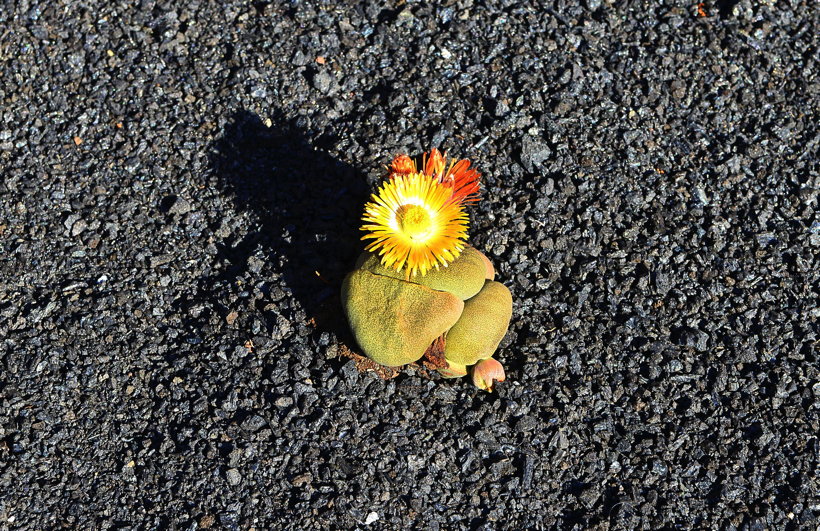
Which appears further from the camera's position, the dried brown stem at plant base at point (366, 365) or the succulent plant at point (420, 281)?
the dried brown stem at plant base at point (366, 365)

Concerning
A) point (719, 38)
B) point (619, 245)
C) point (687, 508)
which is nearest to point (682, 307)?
point (619, 245)

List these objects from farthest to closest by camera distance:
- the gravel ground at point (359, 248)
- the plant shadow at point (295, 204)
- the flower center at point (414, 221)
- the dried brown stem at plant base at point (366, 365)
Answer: the plant shadow at point (295, 204)
the dried brown stem at plant base at point (366, 365)
the gravel ground at point (359, 248)
the flower center at point (414, 221)

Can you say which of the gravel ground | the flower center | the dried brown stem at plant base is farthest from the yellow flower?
the gravel ground

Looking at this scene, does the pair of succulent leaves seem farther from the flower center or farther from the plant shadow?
the plant shadow

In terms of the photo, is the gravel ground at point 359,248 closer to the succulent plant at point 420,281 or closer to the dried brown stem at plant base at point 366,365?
the dried brown stem at plant base at point 366,365

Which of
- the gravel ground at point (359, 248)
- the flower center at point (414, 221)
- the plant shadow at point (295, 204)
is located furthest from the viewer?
the plant shadow at point (295, 204)

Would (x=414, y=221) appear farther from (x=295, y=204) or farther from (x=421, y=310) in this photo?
(x=295, y=204)

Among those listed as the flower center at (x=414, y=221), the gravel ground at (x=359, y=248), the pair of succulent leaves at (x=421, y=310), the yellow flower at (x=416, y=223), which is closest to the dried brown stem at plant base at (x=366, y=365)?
the gravel ground at (x=359, y=248)
